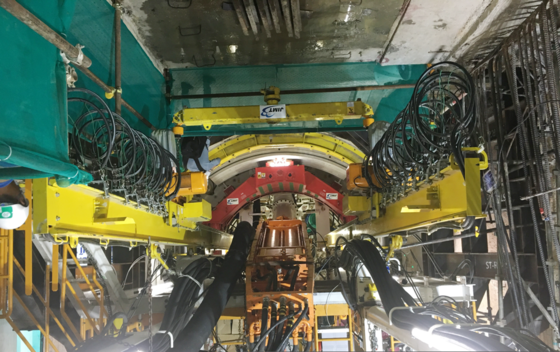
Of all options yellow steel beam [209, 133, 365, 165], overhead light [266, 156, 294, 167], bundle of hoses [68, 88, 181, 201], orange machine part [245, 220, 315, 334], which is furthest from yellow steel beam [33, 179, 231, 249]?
overhead light [266, 156, 294, 167]

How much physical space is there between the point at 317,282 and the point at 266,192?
15.1ft

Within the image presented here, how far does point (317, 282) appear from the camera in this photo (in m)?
5.19

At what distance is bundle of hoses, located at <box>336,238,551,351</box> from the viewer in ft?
6.41

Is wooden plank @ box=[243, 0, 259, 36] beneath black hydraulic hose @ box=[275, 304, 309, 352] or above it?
above

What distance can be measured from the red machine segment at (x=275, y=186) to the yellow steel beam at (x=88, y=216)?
5.12m

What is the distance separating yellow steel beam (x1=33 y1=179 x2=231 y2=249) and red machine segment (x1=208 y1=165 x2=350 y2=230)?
512cm

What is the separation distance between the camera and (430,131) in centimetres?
273

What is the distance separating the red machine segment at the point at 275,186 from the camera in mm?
9188

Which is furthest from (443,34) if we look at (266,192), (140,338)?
(266,192)

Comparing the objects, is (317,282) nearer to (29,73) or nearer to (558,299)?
(558,299)

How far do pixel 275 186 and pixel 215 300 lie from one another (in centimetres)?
564

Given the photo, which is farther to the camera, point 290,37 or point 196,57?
point 196,57

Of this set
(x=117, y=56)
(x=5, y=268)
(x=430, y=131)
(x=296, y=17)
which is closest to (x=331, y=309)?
(x=430, y=131)

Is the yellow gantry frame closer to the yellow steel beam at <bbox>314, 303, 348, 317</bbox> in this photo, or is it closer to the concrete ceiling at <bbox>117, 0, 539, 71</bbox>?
the concrete ceiling at <bbox>117, 0, 539, 71</bbox>
